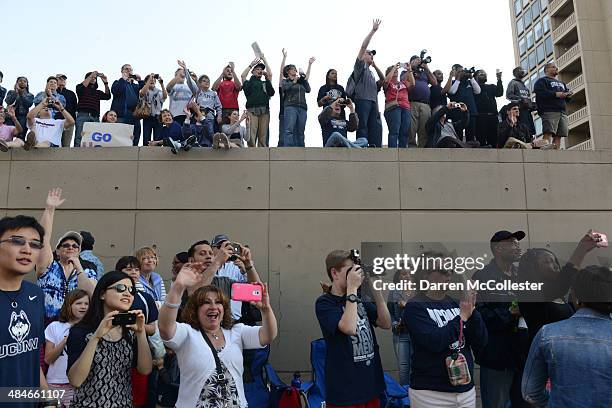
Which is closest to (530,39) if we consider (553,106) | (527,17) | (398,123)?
(527,17)

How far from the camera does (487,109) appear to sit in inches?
375

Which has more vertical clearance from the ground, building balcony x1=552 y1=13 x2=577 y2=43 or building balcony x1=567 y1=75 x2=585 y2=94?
building balcony x1=552 y1=13 x2=577 y2=43

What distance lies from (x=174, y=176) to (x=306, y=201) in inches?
80.9

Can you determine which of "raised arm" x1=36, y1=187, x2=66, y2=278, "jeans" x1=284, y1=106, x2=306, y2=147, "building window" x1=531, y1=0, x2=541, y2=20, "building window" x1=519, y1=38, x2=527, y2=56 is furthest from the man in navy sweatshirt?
"building window" x1=519, y1=38, x2=527, y2=56

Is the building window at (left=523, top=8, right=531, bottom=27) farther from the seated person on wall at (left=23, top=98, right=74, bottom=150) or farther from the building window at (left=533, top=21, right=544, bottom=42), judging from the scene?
the seated person on wall at (left=23, top=98, right=74, bottom=150)

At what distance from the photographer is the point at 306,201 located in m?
8.05

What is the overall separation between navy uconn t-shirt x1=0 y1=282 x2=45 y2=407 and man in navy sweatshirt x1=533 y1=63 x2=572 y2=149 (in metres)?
A: 8.62

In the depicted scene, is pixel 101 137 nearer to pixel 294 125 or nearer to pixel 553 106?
pixel 294 125

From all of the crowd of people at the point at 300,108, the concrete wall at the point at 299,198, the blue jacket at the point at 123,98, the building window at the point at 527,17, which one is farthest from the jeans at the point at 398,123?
the building window at the point at 527,17

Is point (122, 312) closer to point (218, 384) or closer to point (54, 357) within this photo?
point (218, 384)

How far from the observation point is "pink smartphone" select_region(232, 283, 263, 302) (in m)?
3.66

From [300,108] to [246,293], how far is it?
227 inches

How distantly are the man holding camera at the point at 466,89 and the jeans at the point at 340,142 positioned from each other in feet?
7.23

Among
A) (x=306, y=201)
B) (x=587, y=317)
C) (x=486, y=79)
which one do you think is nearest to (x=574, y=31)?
(x=486, y=79)
